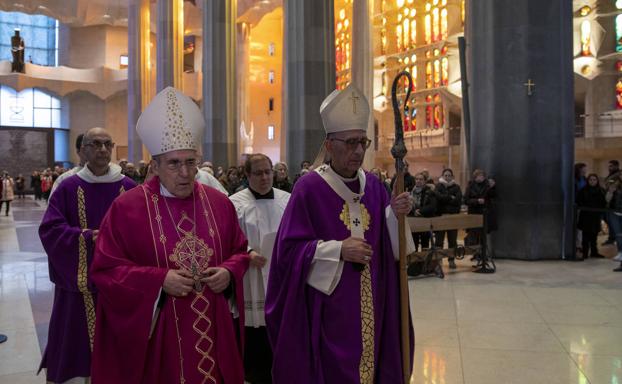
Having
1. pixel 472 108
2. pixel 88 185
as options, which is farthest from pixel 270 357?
pixel 472 108

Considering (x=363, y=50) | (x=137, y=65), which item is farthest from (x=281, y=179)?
(x=137, y=65)

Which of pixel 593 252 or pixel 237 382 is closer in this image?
pixel 237 382

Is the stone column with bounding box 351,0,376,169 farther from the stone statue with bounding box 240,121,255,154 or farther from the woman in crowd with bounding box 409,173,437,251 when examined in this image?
the woman in crowd with bounding box 409,173,437,251

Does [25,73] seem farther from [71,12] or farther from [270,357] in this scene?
[270,357]

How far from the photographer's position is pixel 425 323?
6.24m

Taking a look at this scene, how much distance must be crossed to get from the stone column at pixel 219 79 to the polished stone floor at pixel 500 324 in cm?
1211

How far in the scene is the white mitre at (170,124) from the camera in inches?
109

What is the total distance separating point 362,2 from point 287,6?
441 inches

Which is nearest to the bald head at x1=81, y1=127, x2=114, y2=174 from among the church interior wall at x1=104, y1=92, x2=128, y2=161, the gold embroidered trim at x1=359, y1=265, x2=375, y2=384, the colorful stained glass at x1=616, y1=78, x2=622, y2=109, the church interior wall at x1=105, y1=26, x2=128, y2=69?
the gold embroidered trim at x1=359, y1=265, x2=375, y2=384

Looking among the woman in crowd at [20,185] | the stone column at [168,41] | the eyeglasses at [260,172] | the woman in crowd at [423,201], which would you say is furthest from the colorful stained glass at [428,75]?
the eyeglasses at [260,172]

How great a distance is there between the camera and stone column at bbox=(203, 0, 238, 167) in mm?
21531

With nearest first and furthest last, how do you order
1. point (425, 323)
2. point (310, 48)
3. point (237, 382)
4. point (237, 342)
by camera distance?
point (237, 382) < point (237, 342) < point (425, 323) < point (310, 48)

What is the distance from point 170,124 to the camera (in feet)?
9.19

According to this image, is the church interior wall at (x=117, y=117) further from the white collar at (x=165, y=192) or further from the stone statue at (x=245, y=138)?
the white collar at (x=165, y=192)
